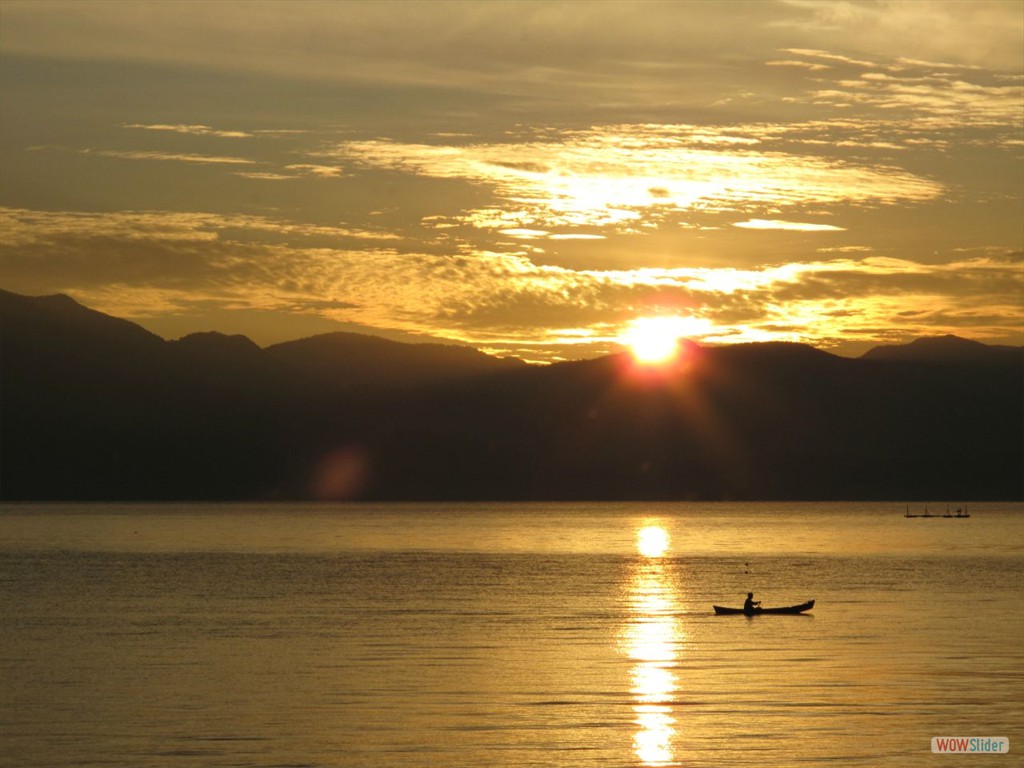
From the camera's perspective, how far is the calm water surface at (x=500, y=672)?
45.9 m

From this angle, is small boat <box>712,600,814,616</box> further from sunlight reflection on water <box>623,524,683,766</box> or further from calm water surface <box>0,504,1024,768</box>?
sunlight reflection on water <box>623,524,683,766</box>

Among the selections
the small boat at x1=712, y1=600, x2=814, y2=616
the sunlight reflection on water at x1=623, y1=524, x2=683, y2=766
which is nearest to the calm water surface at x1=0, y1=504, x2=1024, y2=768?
the sunlight reflection on water at x1=623, y1=524, x2=683, y2=766

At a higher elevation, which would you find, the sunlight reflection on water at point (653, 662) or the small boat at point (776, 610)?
the small boat at point (776, 610)

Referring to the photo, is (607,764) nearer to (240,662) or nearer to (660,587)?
(240,662)

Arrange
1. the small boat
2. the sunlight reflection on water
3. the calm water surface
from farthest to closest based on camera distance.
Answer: the small boat, the sunlight reflection on water, the calm water surface

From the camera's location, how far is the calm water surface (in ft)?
151

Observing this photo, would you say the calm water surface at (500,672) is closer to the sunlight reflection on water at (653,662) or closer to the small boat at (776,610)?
the sunlight reflection on water at (653,662)

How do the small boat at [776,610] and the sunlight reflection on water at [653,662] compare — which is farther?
the small boat at [776,610]

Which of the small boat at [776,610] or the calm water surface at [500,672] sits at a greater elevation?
the small boat at [776,610]

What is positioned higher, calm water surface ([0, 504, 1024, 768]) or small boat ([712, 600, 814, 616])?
small boat ([712, 600, 814, 616])

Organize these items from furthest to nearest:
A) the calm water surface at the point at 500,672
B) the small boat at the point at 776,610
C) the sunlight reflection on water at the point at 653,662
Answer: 1. the small boat at the point at 776,610
2. the sunlight reflection on water at the point at 653,662
3. the calm water surface at the point at 500,672

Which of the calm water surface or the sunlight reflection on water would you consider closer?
the calm water surface

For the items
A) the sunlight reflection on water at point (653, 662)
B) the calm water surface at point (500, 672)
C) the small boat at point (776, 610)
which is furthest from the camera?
the small boat at point (776, 610)

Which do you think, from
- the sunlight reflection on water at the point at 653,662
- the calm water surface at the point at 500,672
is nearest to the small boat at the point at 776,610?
the calm water surface at the point at 500,672
